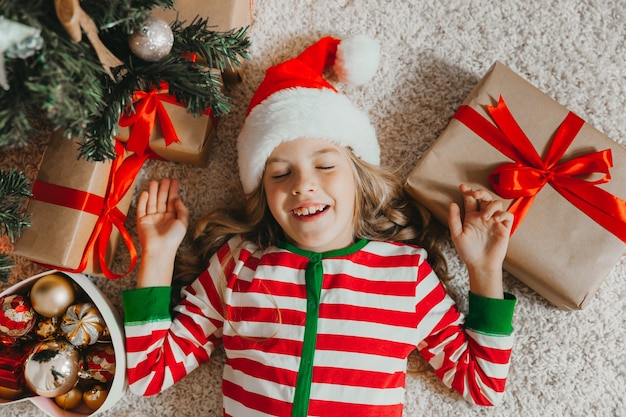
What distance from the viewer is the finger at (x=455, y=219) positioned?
1.13 m

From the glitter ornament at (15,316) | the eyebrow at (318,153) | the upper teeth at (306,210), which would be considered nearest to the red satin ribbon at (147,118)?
the eyebrow at (318,153)

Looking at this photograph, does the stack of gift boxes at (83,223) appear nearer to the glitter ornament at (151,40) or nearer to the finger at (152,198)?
the finger at (152,198)

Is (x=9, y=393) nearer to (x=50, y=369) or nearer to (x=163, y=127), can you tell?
(x=50, y=369)

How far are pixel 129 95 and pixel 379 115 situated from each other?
25.5 inches

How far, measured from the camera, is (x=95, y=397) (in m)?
1.17

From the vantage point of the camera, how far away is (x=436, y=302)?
1164 millimetres

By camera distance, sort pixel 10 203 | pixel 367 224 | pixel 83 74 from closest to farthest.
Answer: pixel 83 74 < pixel 10 203 < pixel 367 224

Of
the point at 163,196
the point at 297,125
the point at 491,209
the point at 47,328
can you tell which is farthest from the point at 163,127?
the point at 491,209

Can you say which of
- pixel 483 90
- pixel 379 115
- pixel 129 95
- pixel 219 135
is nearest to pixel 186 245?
pixel 219 135

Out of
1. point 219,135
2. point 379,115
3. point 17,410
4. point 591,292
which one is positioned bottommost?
point 17,410

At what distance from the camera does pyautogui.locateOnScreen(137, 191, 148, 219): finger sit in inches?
48.7

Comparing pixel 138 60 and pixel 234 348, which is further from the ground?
pixel 138 60

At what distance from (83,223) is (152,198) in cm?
18

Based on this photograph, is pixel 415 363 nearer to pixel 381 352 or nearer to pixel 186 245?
pixel 381 352
